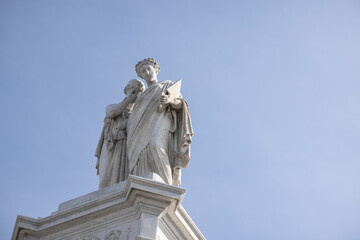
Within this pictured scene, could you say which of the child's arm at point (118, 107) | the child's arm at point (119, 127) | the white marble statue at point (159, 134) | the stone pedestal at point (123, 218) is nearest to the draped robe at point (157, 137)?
the white marble statue at point (159, 134)

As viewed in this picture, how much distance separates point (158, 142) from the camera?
10648 mm

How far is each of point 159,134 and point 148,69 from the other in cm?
207

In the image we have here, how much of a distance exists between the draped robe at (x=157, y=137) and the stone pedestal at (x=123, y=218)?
0.90 metres

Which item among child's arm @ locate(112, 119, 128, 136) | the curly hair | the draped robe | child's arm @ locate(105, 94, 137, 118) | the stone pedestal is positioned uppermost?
the curly hair

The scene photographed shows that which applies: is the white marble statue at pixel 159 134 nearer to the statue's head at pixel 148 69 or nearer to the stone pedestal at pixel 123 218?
the statue's head at pixel 148 69

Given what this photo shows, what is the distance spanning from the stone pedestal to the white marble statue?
36.4 inches

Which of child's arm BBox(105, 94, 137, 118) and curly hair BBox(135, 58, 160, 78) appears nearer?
child's arm BBox(105, 94, 137, 118)

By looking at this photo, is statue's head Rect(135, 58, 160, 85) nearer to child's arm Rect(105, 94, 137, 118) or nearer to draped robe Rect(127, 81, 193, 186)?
child's arm Rect(105, 94, 137, 118)

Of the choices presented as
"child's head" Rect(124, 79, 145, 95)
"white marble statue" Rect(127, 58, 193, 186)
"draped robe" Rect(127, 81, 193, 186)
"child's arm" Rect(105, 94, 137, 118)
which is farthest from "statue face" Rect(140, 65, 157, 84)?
"draped robe" Rect(127, 81, 193, 186)

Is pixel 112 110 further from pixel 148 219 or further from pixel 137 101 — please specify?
pixel 148 219

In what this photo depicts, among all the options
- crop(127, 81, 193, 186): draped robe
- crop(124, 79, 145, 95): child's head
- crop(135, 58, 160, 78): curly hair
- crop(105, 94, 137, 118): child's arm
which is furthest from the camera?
crop(135, 58, 160, 78): curly hair

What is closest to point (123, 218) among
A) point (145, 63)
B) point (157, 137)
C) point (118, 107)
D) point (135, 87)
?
point (157, 137)

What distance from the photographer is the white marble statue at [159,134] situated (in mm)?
10484

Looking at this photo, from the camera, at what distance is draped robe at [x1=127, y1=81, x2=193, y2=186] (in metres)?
10.5
